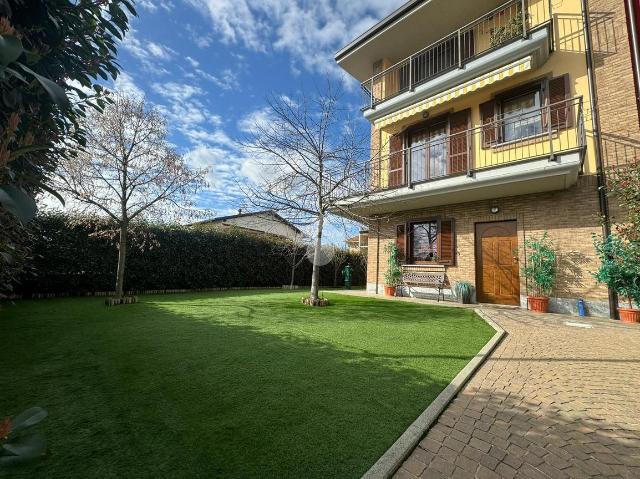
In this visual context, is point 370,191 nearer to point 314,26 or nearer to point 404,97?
point 404,97

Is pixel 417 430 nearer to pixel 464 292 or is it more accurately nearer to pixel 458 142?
pixel 464 292

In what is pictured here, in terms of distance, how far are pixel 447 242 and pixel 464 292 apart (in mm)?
2236

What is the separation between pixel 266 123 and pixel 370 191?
463cm

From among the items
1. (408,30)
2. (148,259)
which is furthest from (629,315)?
(148,259)

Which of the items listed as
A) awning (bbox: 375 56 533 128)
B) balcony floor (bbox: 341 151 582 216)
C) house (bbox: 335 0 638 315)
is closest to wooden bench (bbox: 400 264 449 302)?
house (bbox: 335 0 638 315)

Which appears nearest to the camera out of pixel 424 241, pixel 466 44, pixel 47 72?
pixel 47 72

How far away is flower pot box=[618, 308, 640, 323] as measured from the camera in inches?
327

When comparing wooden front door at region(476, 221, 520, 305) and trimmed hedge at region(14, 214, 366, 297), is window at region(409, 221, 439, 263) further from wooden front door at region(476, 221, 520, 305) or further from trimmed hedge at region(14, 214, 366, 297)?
trimmed hedge at region(14, 214, 366, 297)

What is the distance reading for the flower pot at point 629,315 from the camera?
830cm

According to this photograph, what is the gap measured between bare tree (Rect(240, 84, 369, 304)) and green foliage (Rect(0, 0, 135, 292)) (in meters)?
7.79

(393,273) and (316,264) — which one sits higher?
(316,264)

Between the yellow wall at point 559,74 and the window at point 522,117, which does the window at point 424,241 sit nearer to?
the yellow wall at point 559,74

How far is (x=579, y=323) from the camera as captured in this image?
8125mm

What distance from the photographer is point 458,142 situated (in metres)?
12.3
